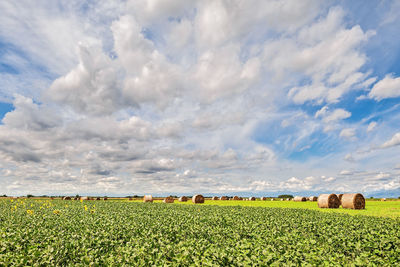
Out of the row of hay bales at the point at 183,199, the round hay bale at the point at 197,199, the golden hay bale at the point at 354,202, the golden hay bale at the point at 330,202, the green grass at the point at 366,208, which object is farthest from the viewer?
the row of hay bales at the point at 183,199

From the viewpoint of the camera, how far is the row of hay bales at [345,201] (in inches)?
1428

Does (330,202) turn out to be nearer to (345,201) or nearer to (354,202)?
(345,201)

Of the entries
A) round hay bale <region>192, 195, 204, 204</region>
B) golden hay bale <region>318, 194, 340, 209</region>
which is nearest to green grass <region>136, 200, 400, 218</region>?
golden hay bale <region>318, 194, 340, 209</region>

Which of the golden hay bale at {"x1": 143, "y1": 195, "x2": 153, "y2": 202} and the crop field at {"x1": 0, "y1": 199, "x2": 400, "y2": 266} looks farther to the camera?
the golden hay bale at {"x1": 143, "y1": 195, "x2": 153, "y2": 202}

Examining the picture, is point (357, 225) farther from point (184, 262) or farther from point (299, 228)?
point (184, 262)

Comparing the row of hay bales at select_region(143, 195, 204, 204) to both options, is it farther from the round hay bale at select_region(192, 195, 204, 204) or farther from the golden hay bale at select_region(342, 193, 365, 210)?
the golden hay bale at select_region(342, 193, 365, 210)

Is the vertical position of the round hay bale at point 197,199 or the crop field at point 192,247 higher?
the round hay bale at point 197,199

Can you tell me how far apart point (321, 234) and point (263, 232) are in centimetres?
329

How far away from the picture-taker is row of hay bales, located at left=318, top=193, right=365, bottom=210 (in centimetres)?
3628

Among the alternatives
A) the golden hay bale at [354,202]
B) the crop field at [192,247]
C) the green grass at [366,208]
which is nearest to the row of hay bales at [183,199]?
the green grass at [366,208]

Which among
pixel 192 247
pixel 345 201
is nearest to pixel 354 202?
pixel 345 201

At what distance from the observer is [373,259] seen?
9.83 metres

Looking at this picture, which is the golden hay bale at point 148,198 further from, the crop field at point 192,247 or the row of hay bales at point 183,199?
the crop field at point 192,247

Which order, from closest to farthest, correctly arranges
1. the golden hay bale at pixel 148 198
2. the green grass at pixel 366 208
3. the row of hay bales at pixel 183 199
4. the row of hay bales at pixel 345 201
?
the green grass at pixel 366 208 → the row of hay bales at pixel 345 201 → the row of hay bales at pixel 183 199 → the golden hay bale at pixel 148 198
